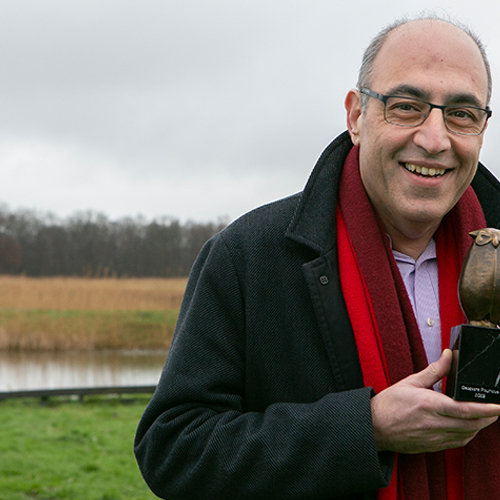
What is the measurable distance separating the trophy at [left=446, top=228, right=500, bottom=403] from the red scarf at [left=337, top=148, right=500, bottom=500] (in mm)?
173

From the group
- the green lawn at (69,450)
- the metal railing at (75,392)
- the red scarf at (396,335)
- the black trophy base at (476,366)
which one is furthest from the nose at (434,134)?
the metal railing at (75,392)

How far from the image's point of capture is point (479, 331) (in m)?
1.46

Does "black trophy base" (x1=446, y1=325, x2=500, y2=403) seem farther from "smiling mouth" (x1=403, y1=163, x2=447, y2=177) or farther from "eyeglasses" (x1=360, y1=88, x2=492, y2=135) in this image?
"eyeglasses" (x1=360, y1=88, x2=492, y2=135)

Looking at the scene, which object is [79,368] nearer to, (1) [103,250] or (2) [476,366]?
(1) [103,250]

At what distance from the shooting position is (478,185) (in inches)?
83.0

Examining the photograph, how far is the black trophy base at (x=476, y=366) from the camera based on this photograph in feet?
4.64

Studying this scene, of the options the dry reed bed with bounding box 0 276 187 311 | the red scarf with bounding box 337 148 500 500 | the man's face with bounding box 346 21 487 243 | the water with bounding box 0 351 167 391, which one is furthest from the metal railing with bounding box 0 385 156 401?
the man's face with bounding box 346 21 487 243

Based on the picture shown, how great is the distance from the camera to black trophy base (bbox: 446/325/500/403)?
142cm

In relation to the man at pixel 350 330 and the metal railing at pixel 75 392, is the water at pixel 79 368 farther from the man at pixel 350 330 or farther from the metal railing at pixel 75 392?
the man at pixel 350 330

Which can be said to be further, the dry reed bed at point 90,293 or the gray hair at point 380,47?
the dry reed bed at point 90,293

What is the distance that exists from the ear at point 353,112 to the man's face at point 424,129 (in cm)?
12

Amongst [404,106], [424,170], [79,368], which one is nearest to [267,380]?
[424,170]

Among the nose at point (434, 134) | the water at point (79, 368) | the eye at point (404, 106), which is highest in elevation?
the eye at point (404, 106)

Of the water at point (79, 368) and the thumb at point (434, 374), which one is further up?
the thumb at point (434, 374)
